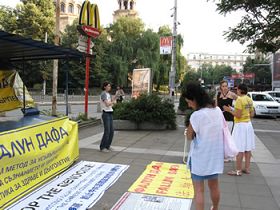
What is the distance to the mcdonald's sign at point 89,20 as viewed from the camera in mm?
→ 15172

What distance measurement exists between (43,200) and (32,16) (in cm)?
5225

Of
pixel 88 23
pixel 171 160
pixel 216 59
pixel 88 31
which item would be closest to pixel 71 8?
pixel 88 23

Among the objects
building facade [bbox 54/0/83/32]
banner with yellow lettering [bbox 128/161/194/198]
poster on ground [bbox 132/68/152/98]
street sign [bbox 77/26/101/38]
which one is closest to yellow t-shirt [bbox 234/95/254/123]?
banner with yellow lettering [bbox 128/161/194/198]

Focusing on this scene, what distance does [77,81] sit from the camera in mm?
58875

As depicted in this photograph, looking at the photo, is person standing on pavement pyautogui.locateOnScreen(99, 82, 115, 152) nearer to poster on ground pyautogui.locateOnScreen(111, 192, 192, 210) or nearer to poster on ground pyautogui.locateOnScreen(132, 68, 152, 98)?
poster on ground pyautogui.locateOnScreen(111, 192, 192, 210)

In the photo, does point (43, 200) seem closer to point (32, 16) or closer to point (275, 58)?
point (32, 16)

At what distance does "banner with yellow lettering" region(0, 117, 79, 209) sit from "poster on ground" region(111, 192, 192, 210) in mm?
1400

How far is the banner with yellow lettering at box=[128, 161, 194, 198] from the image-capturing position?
18.9 feet

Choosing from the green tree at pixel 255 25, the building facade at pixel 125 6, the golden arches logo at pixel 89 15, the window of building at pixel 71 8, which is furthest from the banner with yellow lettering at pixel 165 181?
the window of building at pixel 71 8

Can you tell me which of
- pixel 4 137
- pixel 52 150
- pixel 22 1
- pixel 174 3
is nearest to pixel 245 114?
pixel 52 150

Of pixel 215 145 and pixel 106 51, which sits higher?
pixel 106 51

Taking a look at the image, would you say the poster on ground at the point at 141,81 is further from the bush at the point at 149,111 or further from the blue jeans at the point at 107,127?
the blue jeans at the point at 107,127

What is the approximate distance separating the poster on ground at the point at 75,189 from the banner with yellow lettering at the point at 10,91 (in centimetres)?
370

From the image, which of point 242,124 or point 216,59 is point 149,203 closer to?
point 242,124
